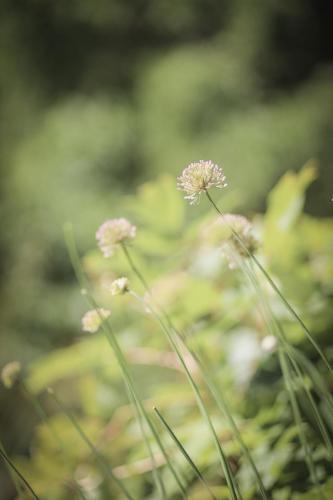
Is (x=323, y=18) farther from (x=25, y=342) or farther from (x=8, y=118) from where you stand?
(x=25, y=342)

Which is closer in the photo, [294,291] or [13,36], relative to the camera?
[294,291]

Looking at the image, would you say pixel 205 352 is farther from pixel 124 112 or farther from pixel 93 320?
pixel 124 112

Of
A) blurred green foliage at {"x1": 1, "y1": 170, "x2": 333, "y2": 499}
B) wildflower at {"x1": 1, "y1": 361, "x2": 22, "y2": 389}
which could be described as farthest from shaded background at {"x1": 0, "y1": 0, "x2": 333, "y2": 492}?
wildflower at {"x1": 1, "y1": 361, "x2": 22, "y2": 389}

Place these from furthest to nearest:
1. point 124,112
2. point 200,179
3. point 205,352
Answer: point 124,112 → point 205,352 → point 200,179

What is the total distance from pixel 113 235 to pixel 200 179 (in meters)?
0.10

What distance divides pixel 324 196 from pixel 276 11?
34.8 inches

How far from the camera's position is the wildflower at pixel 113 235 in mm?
342

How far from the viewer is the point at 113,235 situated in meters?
0.34

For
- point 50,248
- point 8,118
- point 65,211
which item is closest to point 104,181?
point 65,211

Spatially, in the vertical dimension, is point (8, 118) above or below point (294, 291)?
above

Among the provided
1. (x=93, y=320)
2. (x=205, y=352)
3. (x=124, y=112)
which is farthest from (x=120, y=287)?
(x=124, y=112)

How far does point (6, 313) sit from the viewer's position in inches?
66.3

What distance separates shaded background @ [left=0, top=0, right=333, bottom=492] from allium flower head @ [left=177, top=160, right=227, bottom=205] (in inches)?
49.6

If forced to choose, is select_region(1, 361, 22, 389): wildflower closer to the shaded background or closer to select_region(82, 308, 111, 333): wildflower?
select_region(82, 308, 111, 333): wildflower
